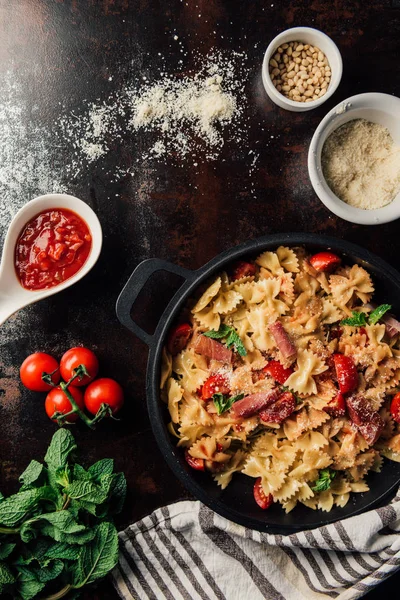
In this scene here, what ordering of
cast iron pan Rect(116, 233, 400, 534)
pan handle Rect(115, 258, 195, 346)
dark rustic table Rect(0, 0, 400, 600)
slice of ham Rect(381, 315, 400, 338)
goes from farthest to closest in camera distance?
dark rustic table Rect(0, 0, 400, 600)
slice of ham Rect(381, 315, 400, 338)
pan handle Rect(115, 258, 195, 346)
cast iron pan Rect(116, 233, 400, 534)

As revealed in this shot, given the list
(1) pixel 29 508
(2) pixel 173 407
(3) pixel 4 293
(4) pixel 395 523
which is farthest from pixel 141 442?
(4) pixel 395 523

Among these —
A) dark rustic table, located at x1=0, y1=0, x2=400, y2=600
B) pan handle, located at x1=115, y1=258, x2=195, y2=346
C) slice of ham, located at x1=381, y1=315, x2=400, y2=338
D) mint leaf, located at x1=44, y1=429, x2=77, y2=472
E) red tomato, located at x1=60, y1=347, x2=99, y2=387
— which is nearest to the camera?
pan handle, located at x1=115, y1=258, x2=195, y2=346

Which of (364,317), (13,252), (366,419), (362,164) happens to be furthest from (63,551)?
(362,164)

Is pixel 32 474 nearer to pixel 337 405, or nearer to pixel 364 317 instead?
pixel 337 405

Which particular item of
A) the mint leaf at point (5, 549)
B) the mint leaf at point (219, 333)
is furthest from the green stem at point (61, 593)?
the mint leaf at point (219, 333)

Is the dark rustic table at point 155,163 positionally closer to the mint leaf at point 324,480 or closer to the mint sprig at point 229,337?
the mint sprig at point 229,337

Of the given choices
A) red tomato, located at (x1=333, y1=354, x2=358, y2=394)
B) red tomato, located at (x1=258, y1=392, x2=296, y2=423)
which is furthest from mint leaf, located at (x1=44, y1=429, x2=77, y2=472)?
red tomato, located at (x1=333, y1=354, x2=358, y2=394)

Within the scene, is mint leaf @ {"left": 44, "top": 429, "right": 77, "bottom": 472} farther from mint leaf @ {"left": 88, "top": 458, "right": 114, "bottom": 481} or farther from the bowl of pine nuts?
the bowl of pine nuts

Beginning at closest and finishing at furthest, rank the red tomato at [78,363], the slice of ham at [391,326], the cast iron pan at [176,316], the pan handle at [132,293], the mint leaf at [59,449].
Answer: the cast iron pan at [176,316] < the pan handle at [132,293] < the slice of ham at [391,326] < the mint leaf at [59,449] < the red tomato at [78,363]
